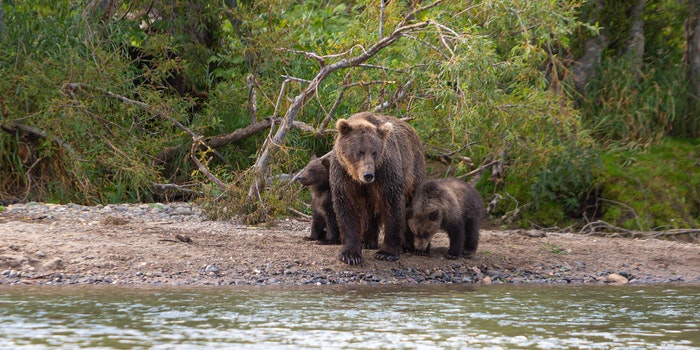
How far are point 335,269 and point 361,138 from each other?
119 centimetres

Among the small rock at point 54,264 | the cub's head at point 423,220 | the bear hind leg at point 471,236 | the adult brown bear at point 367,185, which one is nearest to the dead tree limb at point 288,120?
the adult brown bear at point 367,185

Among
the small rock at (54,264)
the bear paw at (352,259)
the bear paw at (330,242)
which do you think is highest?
the bear paw at (330,242)

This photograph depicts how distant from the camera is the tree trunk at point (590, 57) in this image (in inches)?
489

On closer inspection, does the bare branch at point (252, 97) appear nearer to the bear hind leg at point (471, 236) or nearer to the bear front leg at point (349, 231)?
the bear front leg at point (349, 231)

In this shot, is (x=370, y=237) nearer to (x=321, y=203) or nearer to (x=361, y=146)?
(x=321, y=203)

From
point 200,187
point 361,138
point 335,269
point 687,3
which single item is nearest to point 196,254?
point 335,269

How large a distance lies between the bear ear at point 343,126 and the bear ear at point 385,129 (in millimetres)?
269

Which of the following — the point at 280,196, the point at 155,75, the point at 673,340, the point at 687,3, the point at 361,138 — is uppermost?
the point at 687,3

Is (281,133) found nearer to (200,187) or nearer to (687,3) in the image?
(200,187)

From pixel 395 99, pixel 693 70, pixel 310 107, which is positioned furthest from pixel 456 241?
pixel 693 70

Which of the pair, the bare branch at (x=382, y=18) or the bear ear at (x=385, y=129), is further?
the bare branch at (x=382, y=18)

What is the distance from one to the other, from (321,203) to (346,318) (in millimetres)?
3232

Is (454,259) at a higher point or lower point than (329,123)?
lower

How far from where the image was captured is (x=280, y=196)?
33.7 feet
